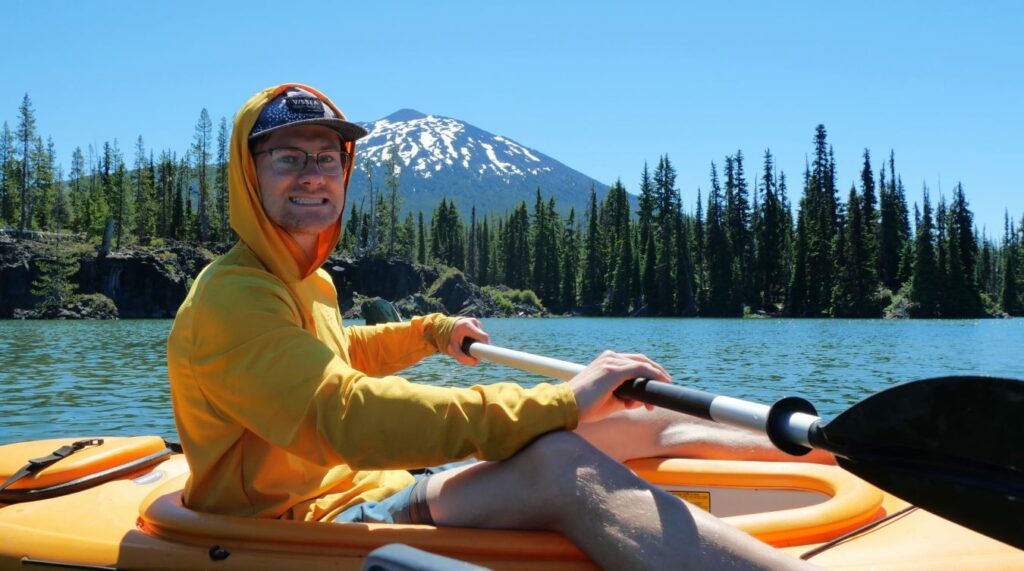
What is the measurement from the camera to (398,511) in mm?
2734

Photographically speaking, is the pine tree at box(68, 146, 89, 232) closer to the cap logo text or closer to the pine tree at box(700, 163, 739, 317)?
the pine tree at box(700, 163, 739, 317)

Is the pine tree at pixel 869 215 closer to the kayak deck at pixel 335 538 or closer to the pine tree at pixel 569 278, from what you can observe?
the pine tree at pixel 569 278

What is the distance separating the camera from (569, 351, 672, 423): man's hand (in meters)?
2.40

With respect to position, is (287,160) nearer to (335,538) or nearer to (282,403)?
(282,403)

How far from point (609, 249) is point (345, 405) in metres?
97.6

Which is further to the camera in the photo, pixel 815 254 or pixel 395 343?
pixel 815 254

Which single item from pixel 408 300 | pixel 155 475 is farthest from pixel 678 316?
pixel 155 475

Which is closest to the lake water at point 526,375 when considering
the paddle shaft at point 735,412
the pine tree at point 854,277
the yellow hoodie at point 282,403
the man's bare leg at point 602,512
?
the paddle shaft at point 735,412

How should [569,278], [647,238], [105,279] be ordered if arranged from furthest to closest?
[569,278]
[647,238]
[105,279]

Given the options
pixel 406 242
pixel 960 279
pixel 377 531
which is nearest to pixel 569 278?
pixel 406 242

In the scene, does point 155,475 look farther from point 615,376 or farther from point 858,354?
point 858,354

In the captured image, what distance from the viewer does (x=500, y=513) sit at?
8.16 feet

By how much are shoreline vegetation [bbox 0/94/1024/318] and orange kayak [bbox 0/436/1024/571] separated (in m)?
64.2

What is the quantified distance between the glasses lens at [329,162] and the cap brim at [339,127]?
9 cm
